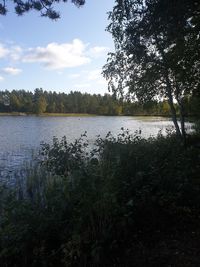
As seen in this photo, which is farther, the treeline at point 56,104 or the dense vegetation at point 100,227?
the treeline at point 56,104

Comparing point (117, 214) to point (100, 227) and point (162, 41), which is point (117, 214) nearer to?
point (100, 227)

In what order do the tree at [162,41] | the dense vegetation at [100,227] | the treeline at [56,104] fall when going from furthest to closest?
the treeline at [56,104]
the tree at [162,41]
the dense vegetation at [100,227]

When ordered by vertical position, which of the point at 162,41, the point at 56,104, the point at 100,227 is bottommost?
the point at 100,227


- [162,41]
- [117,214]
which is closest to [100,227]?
[117,214]

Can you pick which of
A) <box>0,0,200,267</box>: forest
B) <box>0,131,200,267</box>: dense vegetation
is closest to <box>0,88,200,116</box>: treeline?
<box>0,0,200,267</box>: forest

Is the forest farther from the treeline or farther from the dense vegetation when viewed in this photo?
the treeline

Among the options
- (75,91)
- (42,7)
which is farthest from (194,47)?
(75,91)

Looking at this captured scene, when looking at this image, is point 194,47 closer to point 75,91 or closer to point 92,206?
point 92,206

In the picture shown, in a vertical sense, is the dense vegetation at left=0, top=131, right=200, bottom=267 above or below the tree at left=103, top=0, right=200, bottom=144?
below

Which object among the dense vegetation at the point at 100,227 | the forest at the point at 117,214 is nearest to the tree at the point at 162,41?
the forest at the point at 117,214

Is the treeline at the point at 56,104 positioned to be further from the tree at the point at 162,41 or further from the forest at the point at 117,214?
the forest at the point at 117,214

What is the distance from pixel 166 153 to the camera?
883cm

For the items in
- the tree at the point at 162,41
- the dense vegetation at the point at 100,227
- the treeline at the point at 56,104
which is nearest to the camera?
the dense vegetation at the point at 100,227

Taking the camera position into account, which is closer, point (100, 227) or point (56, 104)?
point (100, 227)
